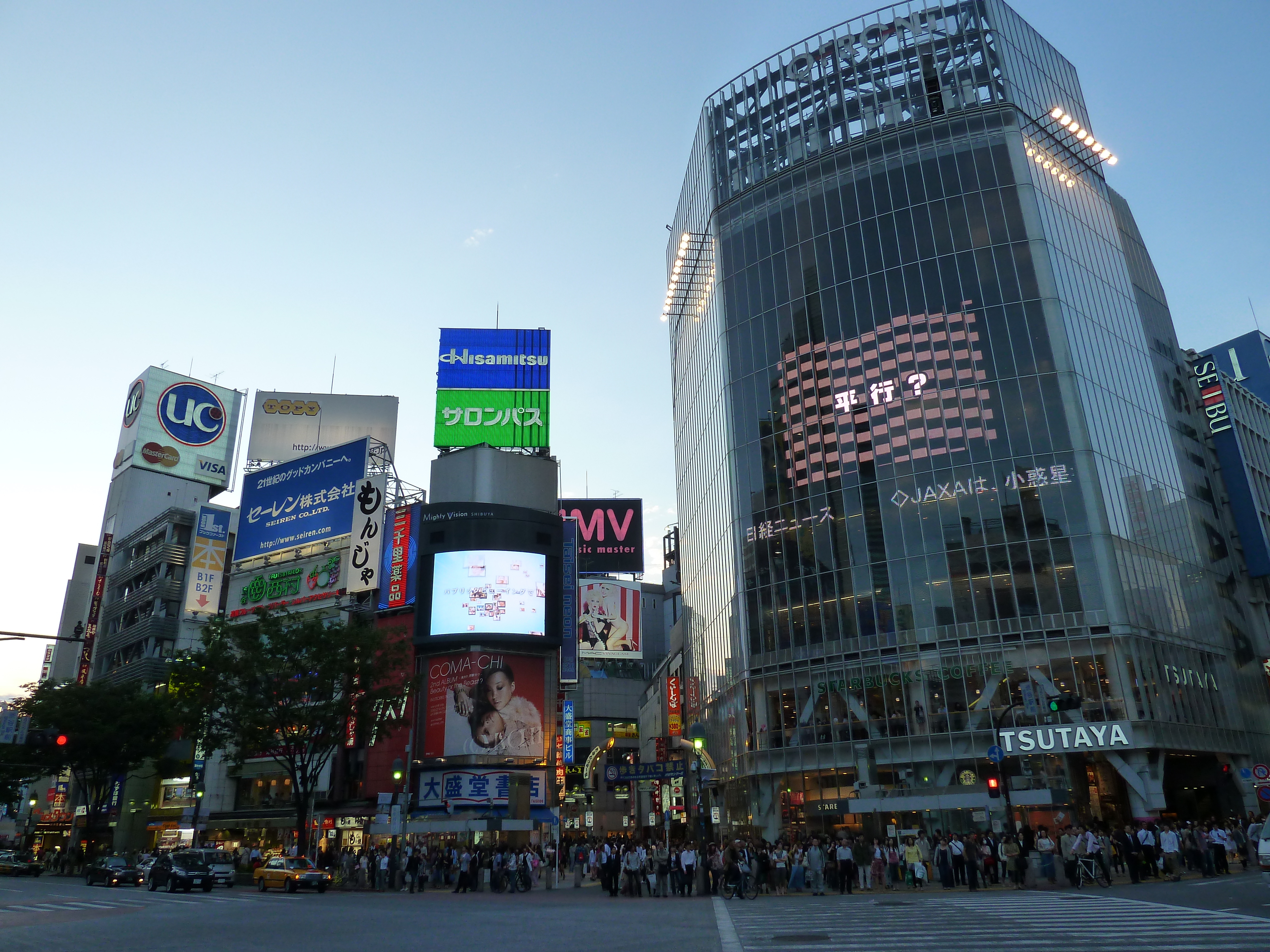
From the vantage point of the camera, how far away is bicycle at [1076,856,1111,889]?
30750 millimetres

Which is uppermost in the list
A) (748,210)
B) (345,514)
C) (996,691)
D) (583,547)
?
(748,210)

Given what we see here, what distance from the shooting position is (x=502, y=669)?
6109cm

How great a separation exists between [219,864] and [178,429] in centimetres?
7342

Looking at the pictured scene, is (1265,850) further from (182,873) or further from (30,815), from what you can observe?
(30,815)

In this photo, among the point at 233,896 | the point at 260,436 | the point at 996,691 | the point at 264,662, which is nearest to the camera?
the point at 233,896

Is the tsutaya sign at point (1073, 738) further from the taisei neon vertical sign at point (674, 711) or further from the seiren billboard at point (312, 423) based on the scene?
the seiren billboard at point (312, 423)

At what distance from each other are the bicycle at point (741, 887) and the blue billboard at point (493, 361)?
4724 cm

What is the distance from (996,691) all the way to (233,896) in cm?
3857

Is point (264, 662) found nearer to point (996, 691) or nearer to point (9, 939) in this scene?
point (9, 939)

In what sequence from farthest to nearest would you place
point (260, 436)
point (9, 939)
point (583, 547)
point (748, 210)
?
point (583, 547)
point (260, 436)
point (748, 210)
point (9, 939)

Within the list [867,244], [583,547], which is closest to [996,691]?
[867,244]

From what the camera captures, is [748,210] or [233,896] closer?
[233,896]

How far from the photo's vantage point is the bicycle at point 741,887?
32375 millimetres

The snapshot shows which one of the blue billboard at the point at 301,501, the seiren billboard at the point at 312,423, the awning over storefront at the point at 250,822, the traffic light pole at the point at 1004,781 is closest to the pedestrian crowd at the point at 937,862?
the traffic light pole at the point at 1004,781
